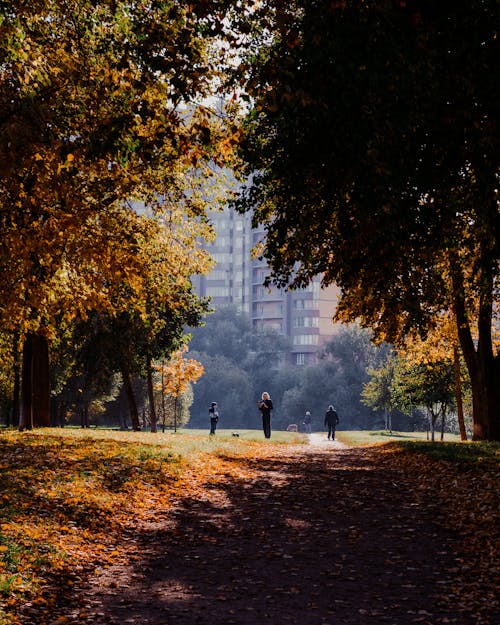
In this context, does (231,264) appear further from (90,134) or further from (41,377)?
(90,134)

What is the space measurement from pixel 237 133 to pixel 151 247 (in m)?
11.2

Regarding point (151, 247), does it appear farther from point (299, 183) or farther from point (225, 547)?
point (225, 547)

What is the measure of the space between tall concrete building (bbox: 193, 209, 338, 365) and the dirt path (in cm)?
11027

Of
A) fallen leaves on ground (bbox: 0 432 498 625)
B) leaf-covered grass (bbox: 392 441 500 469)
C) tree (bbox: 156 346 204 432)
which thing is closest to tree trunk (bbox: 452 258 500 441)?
leaf-covered grass (bbox: 392 441 500 469)

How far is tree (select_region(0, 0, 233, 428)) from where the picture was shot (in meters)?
8.05

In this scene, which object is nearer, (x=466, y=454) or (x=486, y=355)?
(x=466, y=454)

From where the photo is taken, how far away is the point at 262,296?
14400cm

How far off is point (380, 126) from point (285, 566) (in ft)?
16.9

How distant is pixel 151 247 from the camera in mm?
19406

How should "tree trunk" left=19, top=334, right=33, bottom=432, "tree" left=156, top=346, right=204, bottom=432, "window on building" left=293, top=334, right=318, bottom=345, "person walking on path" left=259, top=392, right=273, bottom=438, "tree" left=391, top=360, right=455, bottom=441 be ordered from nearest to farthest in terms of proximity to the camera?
1. "tree trunk" left=19, top=334, right=33, bottom=432
2. "person walking on path" left=259, top=392, right=273, bottom=438
3. "tree" left=391, top=360, right=455, bottom=441
4. "tree" left=156, top=346, right=204, bottom=432
5. "window on building" left=293, top=334, right=318, bottom=345

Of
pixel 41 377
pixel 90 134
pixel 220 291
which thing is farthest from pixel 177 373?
pixel 220 291

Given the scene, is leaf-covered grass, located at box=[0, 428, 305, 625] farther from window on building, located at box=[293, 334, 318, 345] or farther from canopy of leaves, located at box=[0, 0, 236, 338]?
window on building, located at box=[293, 334, 318, 345]

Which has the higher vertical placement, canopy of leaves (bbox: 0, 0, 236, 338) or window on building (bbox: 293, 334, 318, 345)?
window on building (bbox: 293, 334, 318, 345)

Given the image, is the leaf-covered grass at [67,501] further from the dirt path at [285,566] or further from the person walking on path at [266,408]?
the person walking on path at [266,408]
